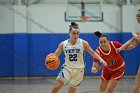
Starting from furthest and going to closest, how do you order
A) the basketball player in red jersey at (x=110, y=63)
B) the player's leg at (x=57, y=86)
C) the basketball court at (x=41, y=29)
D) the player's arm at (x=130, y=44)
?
1. the basketball court at (x=41, y=29)
2. the basketball player in red jersey at (x=110, y=63)
3. the player's arm at (x=130, y=44)
4. the player's leg at (x=57, y=86)

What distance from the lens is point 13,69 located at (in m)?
16.6

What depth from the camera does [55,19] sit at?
16797 millimetres

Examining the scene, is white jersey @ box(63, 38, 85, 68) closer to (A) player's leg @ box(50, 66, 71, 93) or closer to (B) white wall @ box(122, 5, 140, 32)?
(A) player's leg @ box(50, 66, 71, 93)

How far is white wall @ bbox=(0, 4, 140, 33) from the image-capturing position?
54.4 feet

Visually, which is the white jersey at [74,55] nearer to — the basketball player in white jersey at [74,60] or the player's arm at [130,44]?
the basketball player in white jersey at [74,60]

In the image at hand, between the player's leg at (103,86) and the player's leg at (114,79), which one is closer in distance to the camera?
the player's leg at (114,79)

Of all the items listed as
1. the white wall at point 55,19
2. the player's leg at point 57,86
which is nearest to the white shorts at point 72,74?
the player's leg at point 57,86

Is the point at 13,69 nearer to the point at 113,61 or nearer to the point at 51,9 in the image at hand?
the point at 51,9

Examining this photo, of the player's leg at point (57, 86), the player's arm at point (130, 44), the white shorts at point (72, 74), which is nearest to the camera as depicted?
the player's leg at point (57, 86)

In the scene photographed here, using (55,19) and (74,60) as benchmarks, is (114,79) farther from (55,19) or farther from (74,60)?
(55,19)

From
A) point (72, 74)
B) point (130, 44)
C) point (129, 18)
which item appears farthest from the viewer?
point (129, 18)

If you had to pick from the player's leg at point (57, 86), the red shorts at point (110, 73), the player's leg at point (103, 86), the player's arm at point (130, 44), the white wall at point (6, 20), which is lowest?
the player's leg at point (103, 86)

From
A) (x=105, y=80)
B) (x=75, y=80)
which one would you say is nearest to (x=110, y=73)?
(x=105, y=80)

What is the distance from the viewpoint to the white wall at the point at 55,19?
1659 centimetres
